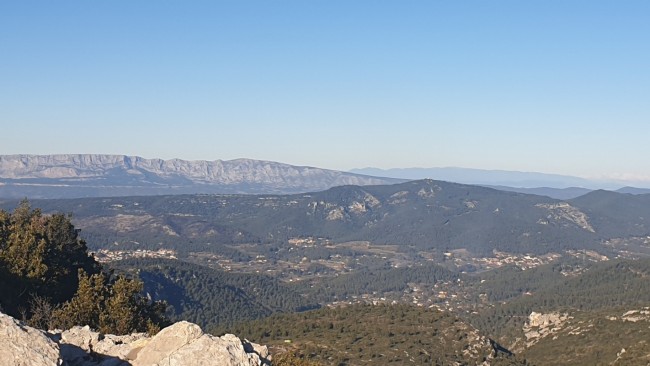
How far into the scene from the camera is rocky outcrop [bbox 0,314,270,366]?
17922 millimetres

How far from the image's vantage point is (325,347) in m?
76.2

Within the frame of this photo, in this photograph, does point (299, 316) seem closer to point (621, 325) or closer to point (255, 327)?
point (255, 327)

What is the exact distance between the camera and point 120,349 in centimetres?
2439

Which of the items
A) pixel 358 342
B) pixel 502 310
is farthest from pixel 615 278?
pixel 358 342

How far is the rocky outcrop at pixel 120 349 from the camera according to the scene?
17.9m

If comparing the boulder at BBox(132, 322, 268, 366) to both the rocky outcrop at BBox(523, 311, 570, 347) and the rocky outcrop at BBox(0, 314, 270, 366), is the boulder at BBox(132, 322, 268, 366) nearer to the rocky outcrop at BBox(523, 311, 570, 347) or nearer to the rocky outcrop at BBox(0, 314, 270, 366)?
the rocky outcrop at BBox(0, 314, 270, 366)

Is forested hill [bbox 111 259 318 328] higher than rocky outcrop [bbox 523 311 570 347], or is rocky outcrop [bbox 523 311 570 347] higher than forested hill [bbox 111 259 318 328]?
rocky outcrop [bbox 523 311 570 347]

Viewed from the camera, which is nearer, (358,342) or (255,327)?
(358,342)

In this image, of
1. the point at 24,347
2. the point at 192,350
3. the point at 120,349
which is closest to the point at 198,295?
the point at 120,349

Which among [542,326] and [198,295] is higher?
[542,326]

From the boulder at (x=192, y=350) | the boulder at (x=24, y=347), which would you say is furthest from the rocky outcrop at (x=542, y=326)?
the boulder at (x=24, y=347)

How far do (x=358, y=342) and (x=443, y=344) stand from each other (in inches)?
531

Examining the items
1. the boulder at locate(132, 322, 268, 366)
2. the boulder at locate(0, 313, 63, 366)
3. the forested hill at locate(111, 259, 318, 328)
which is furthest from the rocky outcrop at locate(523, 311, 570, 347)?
the boulder at locate(0, 313, 63, 366)

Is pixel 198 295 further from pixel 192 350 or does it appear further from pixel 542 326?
pixel 192 350
